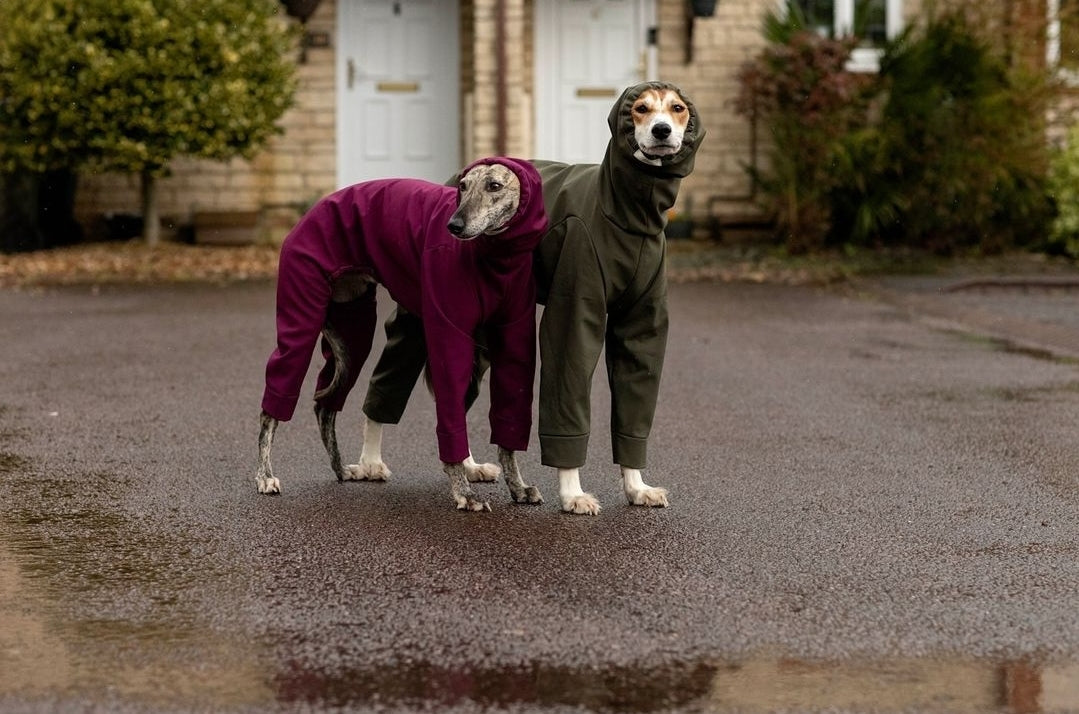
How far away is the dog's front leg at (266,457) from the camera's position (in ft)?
19.8

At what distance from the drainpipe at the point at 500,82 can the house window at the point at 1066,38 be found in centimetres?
575

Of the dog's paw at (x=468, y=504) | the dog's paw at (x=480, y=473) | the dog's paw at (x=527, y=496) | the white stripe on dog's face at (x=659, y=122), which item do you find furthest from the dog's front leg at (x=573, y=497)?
the white stripe on dog's face at (x=659, y=122)

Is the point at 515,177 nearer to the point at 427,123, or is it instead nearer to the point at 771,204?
the point at 771,204

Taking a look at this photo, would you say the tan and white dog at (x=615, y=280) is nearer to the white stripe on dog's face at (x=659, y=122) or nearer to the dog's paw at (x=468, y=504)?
the white stripe on dog's face at (x=659, y=122)

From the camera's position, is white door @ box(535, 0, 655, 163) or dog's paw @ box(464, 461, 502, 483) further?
white door @ box(535, 0, 655, 163)

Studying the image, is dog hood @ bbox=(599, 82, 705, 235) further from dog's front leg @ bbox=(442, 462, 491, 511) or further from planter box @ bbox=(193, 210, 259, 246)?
planter box @ bbox=(193, 210, 259, 246)

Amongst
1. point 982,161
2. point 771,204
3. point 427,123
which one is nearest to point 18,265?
point 427,123

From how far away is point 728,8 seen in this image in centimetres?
1850

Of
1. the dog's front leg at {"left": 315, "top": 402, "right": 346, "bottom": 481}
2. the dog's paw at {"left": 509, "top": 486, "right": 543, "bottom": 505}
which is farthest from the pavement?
the dog's front leg at {"left": 315, "top": 402, "right": 346, "bottom": 481}

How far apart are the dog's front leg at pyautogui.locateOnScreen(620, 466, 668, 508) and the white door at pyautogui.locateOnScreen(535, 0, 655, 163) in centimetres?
1328

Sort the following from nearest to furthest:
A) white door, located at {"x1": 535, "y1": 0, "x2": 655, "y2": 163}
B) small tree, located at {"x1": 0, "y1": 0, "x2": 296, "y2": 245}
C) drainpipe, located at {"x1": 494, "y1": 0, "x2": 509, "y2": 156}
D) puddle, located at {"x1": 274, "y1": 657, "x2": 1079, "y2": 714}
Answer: puddle, located at {"x1": 274, "y1": 657, "x2": 1079, "y2": 714} → small tree, located at {"x1": 0, "y1": 0, "x2": 296, "y2": 245} → drainpipe, located at {"x1": 494, "y1": 0, "x2": 509, "y2": 156} → white door, located at {"x1": 535, "y1": 0, "x2": 655, "y2": 163}

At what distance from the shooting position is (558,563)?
4.96m

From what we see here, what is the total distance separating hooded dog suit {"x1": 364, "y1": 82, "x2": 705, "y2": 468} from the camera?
17.9 feet

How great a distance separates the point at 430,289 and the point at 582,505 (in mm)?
919
